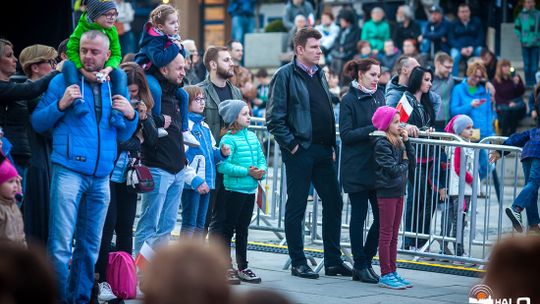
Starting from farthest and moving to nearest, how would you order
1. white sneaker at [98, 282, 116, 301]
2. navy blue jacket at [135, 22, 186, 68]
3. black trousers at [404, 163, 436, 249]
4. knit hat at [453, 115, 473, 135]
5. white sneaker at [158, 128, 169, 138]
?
1. knit hat at [453, 115, 473, 135]
2. black trousers at [404, 163, 436, 249]
3. navy blue jacket at [135, 22, 186, 68]
4. white sneaker at [158, 128, 169, 138]
5. white sneaker at [98, 282, 116, 301]

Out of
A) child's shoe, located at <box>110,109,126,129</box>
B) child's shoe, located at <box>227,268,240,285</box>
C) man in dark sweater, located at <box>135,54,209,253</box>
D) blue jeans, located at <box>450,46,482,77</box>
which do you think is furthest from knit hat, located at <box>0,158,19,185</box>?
blue jeans, located at <box>450,46,482,77</box>

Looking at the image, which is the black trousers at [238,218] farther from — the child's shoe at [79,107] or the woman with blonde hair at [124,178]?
the child's shoe at [79,107]

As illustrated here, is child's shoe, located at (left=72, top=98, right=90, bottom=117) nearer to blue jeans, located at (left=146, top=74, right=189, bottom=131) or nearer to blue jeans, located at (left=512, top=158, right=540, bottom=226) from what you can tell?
blue jeans, located at (left=146, top=74, right=189, bottom=131)

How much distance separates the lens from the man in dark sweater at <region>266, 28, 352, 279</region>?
10273 millimetres

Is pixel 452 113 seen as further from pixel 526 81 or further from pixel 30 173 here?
pixel 30 173

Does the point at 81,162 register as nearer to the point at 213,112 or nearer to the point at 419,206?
the point at 213,112

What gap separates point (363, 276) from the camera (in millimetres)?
10211

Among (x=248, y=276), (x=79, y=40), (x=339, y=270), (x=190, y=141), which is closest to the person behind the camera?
(x=79, y=40)

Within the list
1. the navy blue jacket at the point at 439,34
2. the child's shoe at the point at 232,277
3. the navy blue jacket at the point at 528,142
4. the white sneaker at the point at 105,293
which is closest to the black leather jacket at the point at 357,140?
the child's shoe at the point at 232,277

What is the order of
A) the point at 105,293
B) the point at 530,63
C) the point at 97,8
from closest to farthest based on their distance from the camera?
the point at 97,8 < the point at 105,293 < the point at 530,63

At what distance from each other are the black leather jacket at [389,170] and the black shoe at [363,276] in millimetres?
768

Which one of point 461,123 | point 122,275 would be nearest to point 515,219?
point 461,123

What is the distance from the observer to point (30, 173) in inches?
326

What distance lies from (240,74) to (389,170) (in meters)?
6.17
